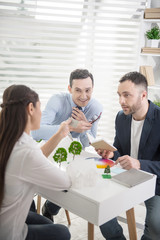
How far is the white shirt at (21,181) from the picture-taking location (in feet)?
4.56

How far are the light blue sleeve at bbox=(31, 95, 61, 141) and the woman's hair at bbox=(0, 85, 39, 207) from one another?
3.77 feet

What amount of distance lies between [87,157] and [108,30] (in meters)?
2.25

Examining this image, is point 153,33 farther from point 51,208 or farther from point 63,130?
point 51,208

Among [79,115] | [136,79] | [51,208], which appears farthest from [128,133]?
[51,208]

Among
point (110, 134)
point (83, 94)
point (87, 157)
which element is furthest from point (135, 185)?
point (110, 134)

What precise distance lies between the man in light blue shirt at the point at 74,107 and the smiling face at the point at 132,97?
1.54ft

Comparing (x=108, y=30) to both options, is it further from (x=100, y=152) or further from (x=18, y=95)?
(x=18, y=95)

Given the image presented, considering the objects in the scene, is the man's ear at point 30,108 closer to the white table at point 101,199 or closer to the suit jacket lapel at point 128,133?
the white table at point 101,199

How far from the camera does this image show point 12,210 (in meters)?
1.42

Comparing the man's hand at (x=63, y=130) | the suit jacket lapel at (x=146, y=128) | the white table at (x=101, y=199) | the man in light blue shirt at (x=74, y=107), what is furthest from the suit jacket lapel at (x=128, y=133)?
the white table at (x=101, y=199)

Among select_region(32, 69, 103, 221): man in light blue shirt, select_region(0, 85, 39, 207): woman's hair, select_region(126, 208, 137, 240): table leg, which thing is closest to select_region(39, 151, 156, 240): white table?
select_region(126, 208, 137, 240): table leg

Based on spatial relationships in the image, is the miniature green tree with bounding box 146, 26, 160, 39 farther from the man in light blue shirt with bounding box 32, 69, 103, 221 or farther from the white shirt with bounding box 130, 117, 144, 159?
the white shirt with bounding box 130, 117, 144, 159

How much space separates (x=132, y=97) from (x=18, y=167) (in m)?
1.13

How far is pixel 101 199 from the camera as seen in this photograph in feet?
4.74
